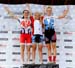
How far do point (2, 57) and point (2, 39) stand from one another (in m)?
0.45

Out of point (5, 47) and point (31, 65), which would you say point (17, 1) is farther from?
point (31, 65)

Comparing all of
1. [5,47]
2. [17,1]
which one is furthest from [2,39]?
[17,1]

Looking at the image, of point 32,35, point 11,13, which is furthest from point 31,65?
→ point 11,13

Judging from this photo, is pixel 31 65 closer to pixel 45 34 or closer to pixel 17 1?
pixel 45 34

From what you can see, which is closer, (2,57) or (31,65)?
(31,65)

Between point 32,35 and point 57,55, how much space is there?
83 cm

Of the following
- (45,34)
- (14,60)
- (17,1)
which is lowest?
(14,60)

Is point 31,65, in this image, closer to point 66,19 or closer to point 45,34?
point 45,34

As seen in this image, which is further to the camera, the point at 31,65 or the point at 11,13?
the point at 11,13

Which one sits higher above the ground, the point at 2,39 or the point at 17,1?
the point at 17,1

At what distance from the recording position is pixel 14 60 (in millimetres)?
10883

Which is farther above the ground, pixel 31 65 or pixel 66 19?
pixel 66 19

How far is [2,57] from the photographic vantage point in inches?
429

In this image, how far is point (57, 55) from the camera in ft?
35.8
